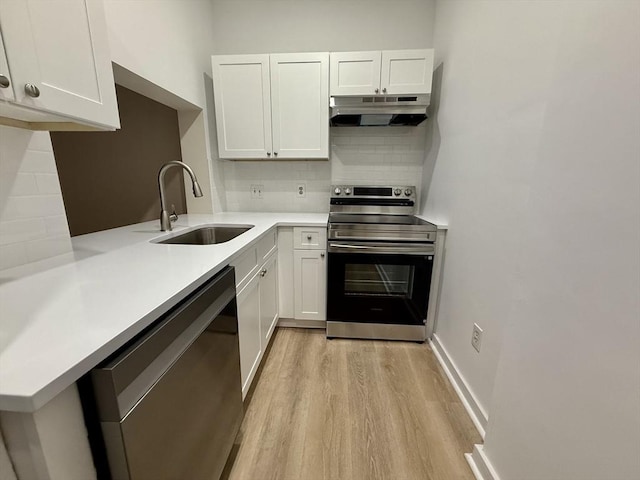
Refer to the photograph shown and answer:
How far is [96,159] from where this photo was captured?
155 cm

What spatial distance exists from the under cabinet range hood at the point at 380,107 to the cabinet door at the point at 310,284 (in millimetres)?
1113

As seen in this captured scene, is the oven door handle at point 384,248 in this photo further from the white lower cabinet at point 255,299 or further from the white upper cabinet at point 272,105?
the white upper cabinet at point 272,105

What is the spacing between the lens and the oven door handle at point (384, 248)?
189 cm

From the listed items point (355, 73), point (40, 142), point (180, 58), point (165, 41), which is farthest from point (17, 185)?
point (355, 73)

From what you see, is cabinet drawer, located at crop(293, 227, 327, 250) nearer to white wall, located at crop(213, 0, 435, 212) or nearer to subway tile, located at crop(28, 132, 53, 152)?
white wall, located at crop(213, 0, 435, 212)

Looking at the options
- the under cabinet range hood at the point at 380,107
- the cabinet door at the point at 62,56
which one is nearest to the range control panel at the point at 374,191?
the under cabinet range hood at the point at 380,107

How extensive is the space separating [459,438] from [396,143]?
2.20 m

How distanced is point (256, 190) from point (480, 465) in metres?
2.45

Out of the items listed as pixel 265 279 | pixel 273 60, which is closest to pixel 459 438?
pixel 265 279

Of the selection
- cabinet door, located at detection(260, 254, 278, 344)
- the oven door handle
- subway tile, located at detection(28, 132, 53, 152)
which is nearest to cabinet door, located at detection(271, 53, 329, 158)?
the oven door handle

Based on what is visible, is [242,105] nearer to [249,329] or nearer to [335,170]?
[335,170]

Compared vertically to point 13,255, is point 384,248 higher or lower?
lower

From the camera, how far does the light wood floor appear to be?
45.7 inches

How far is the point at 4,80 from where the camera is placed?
2.05 feet
